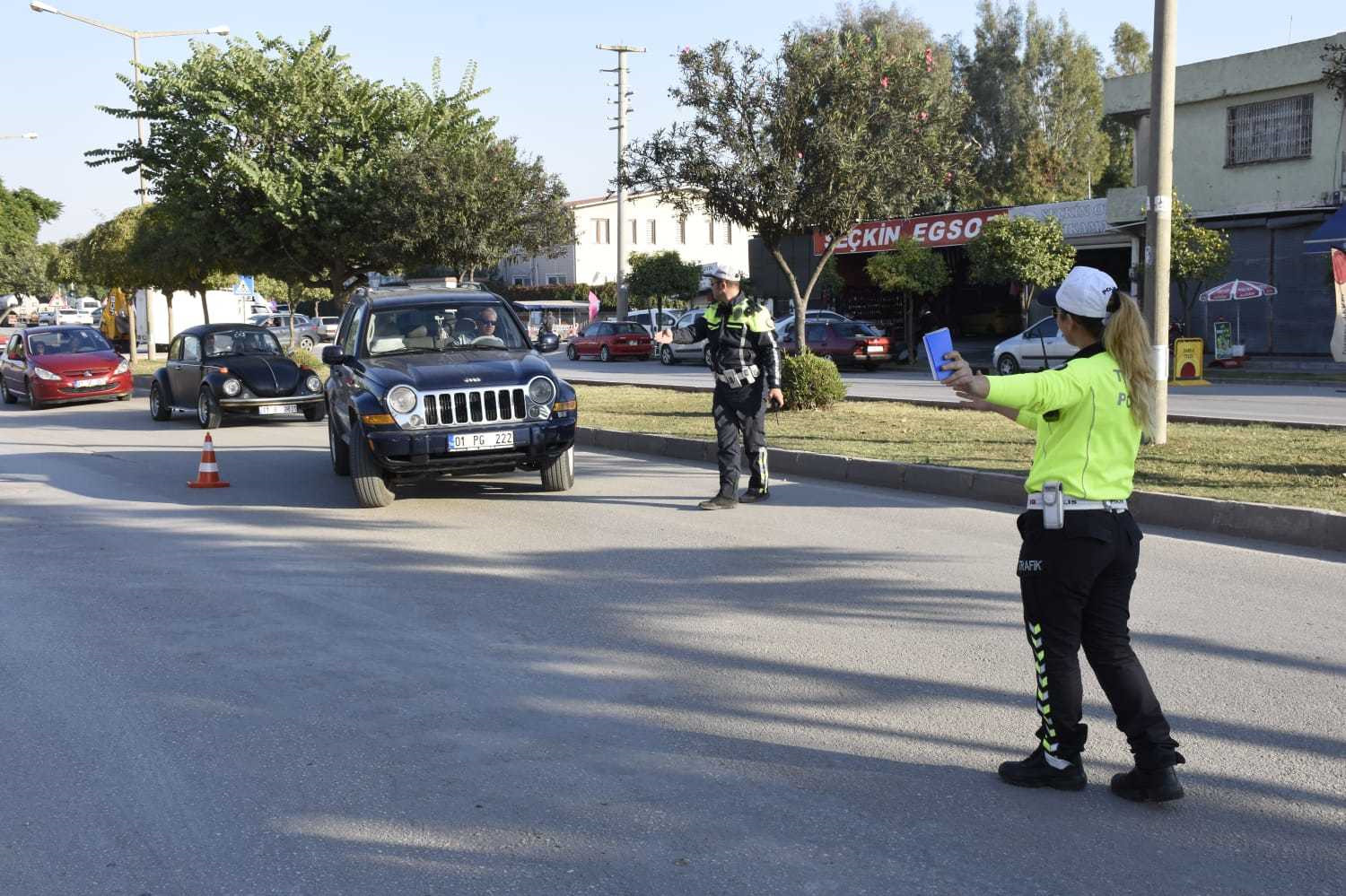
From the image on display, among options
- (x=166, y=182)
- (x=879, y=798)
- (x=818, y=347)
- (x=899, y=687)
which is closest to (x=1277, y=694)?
(x=899, y=687)

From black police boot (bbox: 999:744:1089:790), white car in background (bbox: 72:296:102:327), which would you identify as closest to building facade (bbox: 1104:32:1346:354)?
black police boot (bbox: 999:744:1089:790)

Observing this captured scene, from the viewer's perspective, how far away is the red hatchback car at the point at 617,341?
40969 mm

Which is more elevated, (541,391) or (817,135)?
(817,135)

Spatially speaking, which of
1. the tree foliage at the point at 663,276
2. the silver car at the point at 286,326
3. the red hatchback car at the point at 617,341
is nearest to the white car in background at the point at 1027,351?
the red hatchback car at the point at 617,341

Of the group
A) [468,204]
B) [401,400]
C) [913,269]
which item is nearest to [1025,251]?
[913,269]

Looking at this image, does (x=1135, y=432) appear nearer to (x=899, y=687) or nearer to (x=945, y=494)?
(x=899, y=687)

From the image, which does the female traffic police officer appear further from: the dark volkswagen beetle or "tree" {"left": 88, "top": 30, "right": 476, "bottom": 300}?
"tree" {"left": 88, "top": 30, "right": 476, "bottom": 300}

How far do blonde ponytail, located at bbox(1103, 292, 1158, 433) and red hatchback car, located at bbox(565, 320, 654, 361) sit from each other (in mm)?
36533

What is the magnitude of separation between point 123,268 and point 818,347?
17.6 m

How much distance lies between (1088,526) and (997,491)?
6.65 m

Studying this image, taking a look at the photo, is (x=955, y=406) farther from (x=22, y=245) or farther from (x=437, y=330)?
(x=22, y=245)

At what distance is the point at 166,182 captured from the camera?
84.7 feet

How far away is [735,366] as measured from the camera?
10.2 metres

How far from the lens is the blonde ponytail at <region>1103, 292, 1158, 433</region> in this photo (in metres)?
4.26
